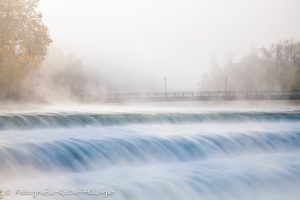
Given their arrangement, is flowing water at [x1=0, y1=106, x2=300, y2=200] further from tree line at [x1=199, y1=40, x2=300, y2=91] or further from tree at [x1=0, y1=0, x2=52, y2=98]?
tree line at [x1=199, y1=40, x2=300, y2=91]

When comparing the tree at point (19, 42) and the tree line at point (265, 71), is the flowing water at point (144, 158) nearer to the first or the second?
the tree at point (19, 42)

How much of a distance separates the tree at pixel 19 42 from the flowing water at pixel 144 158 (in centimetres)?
1868

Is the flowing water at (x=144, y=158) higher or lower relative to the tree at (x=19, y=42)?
lower

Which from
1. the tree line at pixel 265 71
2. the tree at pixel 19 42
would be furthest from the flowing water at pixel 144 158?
the tree line at pixel 265 71

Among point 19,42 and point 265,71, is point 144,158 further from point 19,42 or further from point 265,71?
point 265,71

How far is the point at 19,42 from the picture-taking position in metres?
46.8

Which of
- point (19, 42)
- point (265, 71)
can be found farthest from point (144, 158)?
point (265, 71)

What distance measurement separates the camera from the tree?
44.8 meters

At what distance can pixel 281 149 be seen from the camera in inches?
1015

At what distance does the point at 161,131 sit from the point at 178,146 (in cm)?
291

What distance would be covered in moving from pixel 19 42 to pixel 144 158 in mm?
28955

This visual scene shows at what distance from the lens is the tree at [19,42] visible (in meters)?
44.8

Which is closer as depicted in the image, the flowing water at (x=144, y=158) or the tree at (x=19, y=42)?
the flowing water at (x=144, y=158)

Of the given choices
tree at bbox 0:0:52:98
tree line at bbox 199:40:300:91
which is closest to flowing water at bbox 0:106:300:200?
tree at bbox 0:0:52:98
